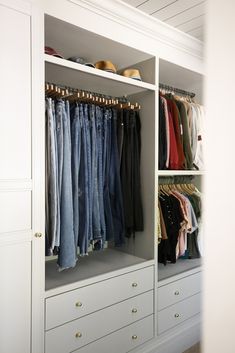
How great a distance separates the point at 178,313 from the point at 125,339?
1.87ft

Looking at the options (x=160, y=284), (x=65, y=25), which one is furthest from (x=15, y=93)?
(x=160, y=284)

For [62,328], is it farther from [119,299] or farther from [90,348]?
[119,299]

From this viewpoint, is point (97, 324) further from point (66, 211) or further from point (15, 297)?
point (66, 211)

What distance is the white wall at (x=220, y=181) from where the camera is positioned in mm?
427

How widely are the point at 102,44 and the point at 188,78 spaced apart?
1.02 metres

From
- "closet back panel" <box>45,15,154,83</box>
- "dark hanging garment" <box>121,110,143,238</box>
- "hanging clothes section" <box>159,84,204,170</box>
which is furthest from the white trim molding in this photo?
"dark hanging garment" <box>121,110,143,238</box>

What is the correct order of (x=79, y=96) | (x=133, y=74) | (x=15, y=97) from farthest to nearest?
(x=133, y=74), (x=79, y=96), (x=15, y=97)

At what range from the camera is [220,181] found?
44cm

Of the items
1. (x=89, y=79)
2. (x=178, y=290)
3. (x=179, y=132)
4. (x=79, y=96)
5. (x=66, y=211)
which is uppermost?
(x=89, y=79)

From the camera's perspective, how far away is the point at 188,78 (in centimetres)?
255

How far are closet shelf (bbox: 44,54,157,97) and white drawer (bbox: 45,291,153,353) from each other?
148 cm

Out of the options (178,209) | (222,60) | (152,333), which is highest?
(222,60)


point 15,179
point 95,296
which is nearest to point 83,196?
point 15,179

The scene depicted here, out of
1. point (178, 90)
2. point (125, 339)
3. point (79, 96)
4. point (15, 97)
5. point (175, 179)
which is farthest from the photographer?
point (175, 179)
